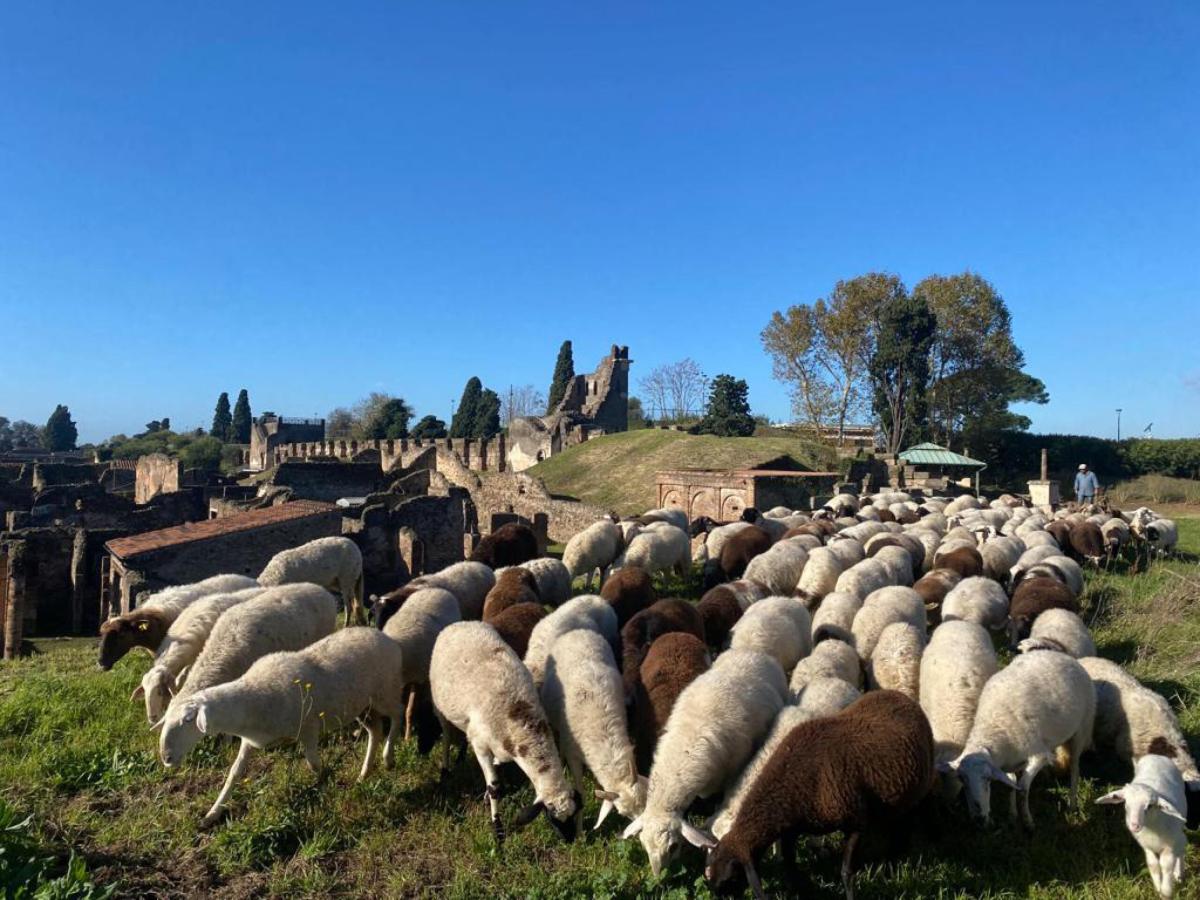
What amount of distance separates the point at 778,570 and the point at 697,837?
20.0 feet

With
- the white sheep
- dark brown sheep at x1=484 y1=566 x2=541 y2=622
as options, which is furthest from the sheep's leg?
the white sheep

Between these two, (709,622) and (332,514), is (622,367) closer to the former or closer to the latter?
(332,514)

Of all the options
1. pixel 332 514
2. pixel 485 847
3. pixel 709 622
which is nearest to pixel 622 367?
pixel 332 514

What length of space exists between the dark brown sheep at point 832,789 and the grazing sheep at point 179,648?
476 cm

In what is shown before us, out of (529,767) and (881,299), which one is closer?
(529,767)

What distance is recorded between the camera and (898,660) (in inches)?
250

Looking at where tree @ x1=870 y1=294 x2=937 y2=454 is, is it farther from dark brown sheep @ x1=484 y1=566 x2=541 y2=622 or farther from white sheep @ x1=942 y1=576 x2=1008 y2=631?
dark brown sheep @ x1=484 y1=566 x2=541 y2=622

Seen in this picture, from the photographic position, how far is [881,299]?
43062 millimetres

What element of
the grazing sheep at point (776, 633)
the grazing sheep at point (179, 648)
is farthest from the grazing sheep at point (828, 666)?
the grazing sheep at point (179, 648)

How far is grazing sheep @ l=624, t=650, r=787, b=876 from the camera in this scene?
4435 mm

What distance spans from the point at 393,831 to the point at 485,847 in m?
0.66

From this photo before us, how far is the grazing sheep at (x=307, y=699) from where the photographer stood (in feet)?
16.9

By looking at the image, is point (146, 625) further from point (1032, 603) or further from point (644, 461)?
point (644, 461)

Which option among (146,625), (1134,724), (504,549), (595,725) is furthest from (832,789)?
(504,549)
